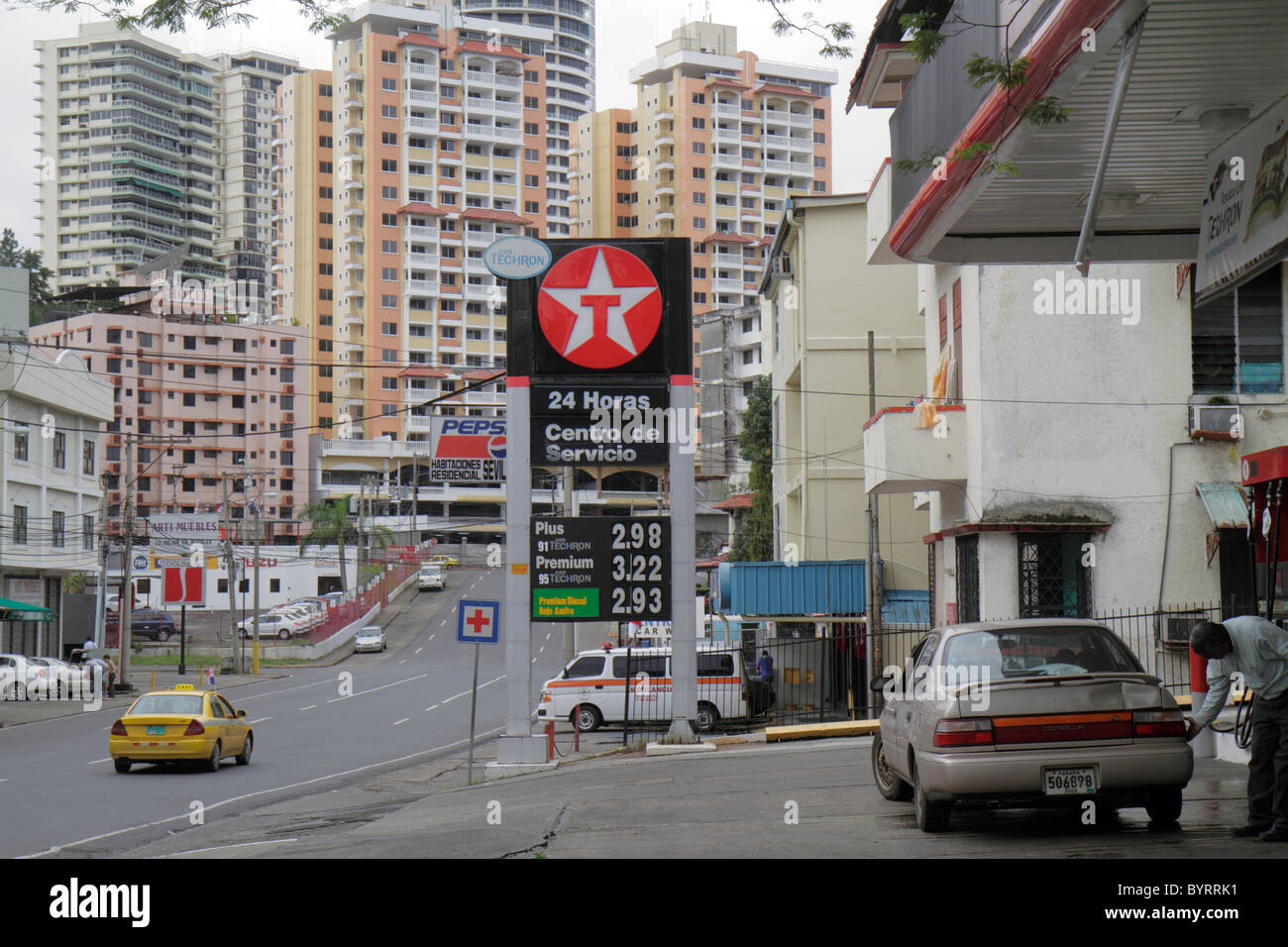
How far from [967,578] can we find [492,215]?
4263 inches

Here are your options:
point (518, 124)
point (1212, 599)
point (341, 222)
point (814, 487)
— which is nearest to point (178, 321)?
point (341, 222)

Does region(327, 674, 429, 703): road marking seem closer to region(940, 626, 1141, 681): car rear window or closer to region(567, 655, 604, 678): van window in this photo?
region(567, 655, 604, 678): van window

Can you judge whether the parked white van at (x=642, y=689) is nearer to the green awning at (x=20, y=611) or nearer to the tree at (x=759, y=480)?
the tree at (x=759, y=480)

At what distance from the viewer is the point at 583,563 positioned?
2164 centimetres

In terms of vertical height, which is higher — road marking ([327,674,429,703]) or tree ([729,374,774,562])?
tree ([729,374,774,562])

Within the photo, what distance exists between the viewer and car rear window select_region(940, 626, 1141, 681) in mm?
10094

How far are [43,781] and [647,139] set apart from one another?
5122 inches

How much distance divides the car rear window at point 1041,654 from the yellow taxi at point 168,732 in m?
16.6

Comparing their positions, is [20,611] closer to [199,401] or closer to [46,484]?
[46,484]

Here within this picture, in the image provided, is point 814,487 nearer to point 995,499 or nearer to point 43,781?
point 995,499

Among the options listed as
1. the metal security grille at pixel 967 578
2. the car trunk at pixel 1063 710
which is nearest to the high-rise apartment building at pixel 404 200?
the metal security grille at pixel 967 578

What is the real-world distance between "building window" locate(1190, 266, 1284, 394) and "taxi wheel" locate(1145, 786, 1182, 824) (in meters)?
13.3

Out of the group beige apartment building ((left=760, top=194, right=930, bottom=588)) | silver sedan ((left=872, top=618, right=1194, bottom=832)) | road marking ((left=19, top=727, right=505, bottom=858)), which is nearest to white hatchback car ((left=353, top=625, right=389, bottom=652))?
road marking ((left=19, top=727, right=505, bottom=858))
